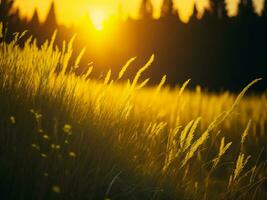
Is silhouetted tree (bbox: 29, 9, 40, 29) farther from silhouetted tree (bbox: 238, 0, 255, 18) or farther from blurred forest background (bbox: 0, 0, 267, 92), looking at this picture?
silhouetted tree (bbox: 238, 0, 255, 18)

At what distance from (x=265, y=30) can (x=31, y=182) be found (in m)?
19.7

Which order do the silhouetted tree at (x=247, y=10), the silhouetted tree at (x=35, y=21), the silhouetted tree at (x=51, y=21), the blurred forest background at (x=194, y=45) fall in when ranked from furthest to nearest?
1. the silhouetted tree at (x=51, y=21)
2. the silhouetted tree at (x=35, y=21)
3. the silhouetted tree at (x=247, y=10)
4. the blurred forest background at (x=194, y=45)

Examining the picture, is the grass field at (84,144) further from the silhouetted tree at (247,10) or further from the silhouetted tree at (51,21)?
the silhouetted tree at (51,21)

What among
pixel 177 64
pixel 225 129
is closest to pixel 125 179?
pixel 225 129

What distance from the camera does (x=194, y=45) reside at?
2269 cm

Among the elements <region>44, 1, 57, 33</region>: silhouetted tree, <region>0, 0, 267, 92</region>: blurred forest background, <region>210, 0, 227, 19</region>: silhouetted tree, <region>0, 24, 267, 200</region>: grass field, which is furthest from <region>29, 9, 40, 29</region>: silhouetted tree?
<region>0, 24, 267, 200</region>: grass field

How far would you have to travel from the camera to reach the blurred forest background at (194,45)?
19.4 meters

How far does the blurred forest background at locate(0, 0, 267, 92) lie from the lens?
19434mm

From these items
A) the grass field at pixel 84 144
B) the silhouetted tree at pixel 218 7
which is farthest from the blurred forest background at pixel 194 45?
the grass field at pixel 84 144

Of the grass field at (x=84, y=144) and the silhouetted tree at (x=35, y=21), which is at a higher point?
the silhouetted tree at (x=35, y=21)

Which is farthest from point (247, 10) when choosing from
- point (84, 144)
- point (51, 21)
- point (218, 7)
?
point (84, 144)

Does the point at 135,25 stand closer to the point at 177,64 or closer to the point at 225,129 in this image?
the point at 177,64

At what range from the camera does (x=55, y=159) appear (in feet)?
6.46

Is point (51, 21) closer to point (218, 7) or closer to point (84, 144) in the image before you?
point (218, 7)
